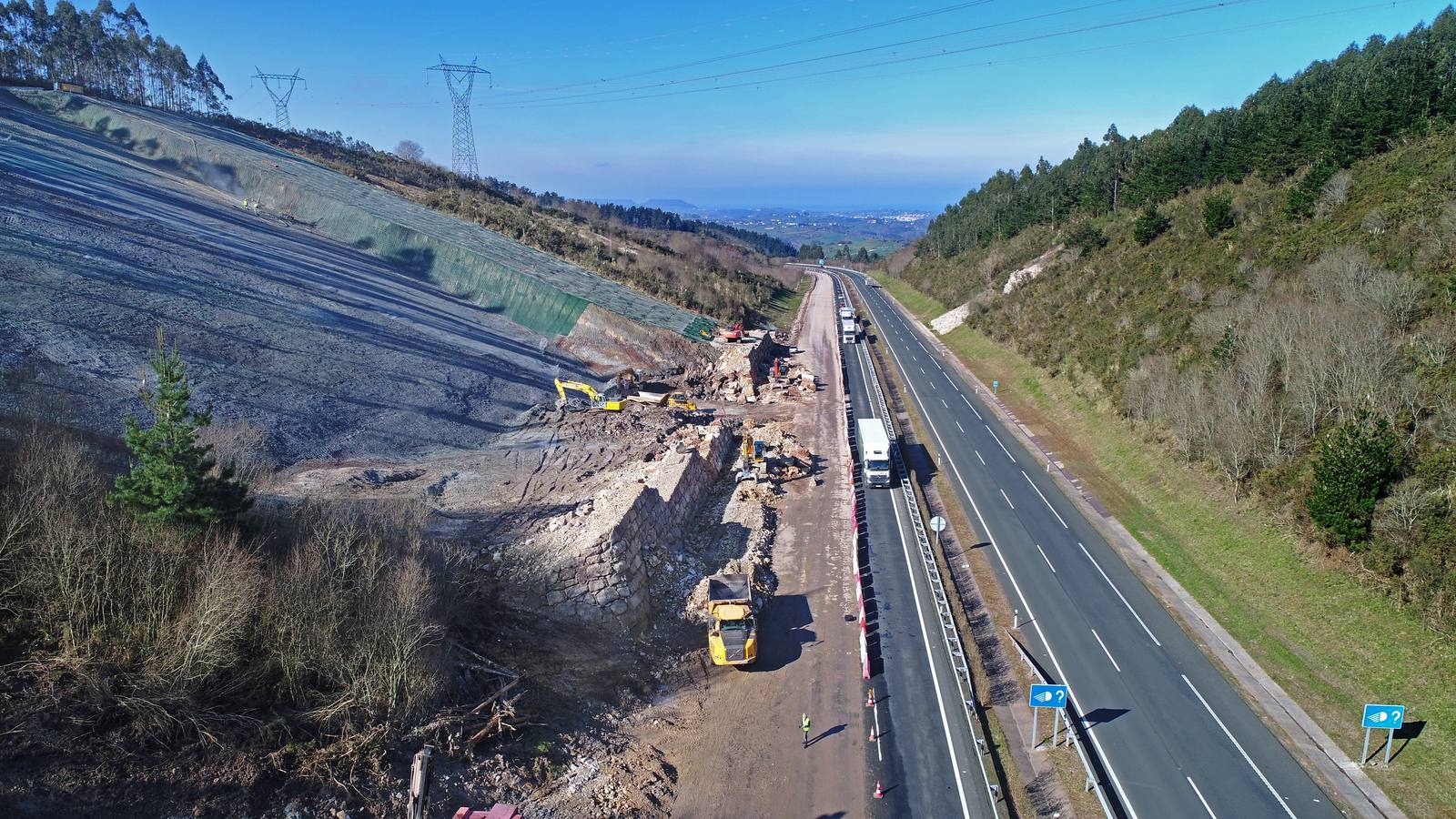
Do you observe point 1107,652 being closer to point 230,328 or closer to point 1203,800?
point 1203,800

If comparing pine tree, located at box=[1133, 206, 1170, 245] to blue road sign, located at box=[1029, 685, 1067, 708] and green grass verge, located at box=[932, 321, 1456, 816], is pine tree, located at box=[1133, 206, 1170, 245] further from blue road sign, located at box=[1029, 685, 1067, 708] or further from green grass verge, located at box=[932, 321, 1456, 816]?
blue road sign, located at box=[1029, 685, 1067, 708]

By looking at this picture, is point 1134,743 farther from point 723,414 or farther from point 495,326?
point 495,326

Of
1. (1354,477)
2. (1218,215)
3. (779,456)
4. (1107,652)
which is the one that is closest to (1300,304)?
(1354,477)

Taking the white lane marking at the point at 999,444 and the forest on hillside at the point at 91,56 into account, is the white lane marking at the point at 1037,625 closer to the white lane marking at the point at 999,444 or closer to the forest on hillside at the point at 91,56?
the white lane marking at the point at 999,444

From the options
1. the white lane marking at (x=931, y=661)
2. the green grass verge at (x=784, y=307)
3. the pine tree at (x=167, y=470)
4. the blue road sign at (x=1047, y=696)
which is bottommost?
the white lane marking at (x=931, y=661)

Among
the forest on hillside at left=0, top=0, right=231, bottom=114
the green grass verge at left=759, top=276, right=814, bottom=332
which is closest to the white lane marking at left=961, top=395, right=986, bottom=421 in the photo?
the green grass verge at left=759, top=276, right=814, bottom=332

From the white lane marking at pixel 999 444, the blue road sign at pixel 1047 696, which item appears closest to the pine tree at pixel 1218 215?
the white lane marking at pixel 999 444

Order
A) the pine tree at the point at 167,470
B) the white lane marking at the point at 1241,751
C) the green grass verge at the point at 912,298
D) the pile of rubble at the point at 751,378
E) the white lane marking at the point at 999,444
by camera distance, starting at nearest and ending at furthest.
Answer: the pine tree at the point at 167,470 < the white lane marking at the point at 1241,751 < the white lane marking at the point at 999,444 < the pile of rubble at the point at 751,378 < the green grass verge at the point at 912,298
